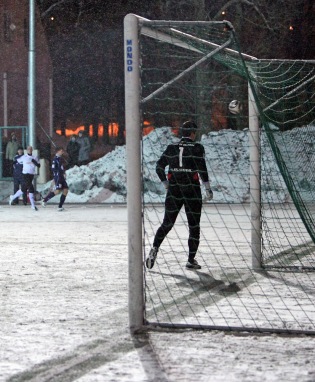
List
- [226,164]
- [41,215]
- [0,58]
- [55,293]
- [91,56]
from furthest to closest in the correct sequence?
[91,56] → [0,58] → [226,164] → [41,215] → [55,293]

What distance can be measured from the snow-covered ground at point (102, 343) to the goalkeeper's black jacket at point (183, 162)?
50.3 inches

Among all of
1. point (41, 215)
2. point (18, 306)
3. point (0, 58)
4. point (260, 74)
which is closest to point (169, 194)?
point (260, 74)

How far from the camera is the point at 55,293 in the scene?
963cm

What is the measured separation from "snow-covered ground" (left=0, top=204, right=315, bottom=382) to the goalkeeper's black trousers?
31.5 inches

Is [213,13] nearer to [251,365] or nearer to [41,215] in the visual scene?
[41,215]

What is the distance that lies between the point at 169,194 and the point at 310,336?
4.28m

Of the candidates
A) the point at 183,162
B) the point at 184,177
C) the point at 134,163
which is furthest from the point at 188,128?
the point at 134,163

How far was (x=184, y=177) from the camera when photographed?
11.1 meters

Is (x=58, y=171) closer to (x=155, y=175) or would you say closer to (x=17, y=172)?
(x=17, y=172)

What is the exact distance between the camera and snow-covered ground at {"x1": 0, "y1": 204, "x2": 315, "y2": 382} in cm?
610

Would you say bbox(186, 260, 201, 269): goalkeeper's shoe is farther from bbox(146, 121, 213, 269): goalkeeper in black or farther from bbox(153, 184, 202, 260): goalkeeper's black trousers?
bbox(146, 121, 213, 269): goalkeeper in black

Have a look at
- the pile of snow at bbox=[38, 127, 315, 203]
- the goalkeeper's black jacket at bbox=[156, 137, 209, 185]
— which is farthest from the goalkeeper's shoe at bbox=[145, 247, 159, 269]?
the pile of snow at bbox=[38, 127, 315, 203]

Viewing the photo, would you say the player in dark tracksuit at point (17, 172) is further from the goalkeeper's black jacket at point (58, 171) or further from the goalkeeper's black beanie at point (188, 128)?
the goalkeeper's black beanie at point (188, 128)

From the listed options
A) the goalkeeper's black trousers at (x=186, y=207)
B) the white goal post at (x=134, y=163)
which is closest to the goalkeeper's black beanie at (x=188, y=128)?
the goalkeeper's black trousers at (x=186, y=207)
